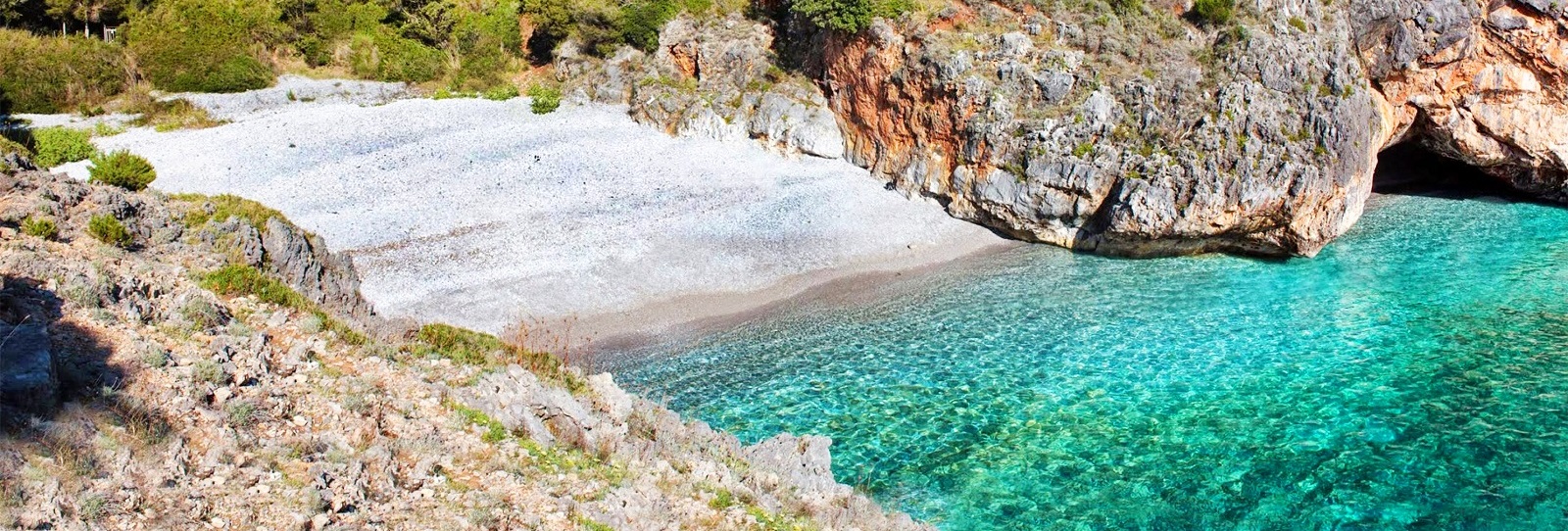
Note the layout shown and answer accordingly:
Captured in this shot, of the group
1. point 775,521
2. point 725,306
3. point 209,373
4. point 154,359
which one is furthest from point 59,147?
point 775,521

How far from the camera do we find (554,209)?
25.8 metres

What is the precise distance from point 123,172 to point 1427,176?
41.2m

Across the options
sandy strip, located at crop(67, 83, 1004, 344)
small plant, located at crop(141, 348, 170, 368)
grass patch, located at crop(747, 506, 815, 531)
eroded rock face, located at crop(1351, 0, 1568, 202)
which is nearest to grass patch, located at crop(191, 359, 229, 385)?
small plant, located at crop(141, 348, 170, 368)

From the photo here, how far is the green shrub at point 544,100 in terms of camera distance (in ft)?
112

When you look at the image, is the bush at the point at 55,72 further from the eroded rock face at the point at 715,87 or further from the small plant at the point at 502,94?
the eroded rock face at the point at 715,87

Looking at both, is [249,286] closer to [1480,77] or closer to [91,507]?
[91,507]

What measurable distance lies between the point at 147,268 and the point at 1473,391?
68.3 ft

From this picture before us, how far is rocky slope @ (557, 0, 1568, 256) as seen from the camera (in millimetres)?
24844

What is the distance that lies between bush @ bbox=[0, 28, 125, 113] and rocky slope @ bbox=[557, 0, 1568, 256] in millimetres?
22433

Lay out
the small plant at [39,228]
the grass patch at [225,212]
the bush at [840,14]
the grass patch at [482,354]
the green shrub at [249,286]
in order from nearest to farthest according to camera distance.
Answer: the small plant at [39,228], the green shrub at [249,286], the grass patch at [482,354], the grass patch at [225,212], the bush at [840,14]

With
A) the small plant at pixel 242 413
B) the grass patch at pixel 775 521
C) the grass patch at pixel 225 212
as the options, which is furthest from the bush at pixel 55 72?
the grass patch at pixel 775 521

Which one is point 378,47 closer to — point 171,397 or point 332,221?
point 332,221

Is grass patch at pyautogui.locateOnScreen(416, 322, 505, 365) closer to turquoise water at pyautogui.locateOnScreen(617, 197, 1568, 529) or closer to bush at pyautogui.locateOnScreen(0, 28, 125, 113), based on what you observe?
turquoise water at pyautogui.locateOnScreen(617, 197, 1568, 529)

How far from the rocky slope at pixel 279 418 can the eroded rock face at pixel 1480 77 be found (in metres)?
26.2
